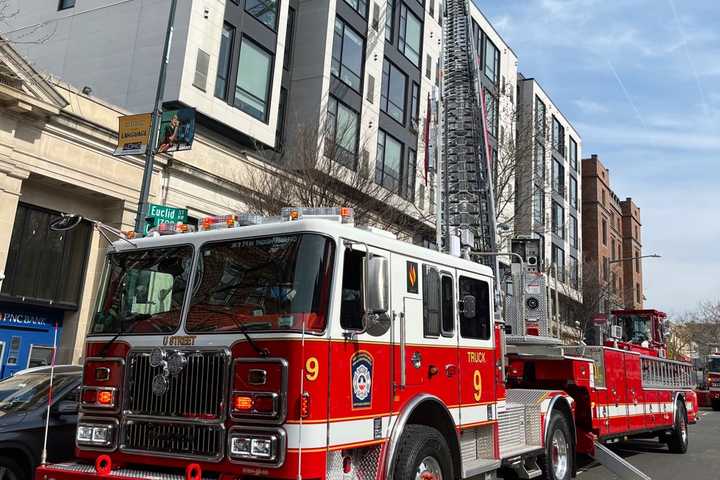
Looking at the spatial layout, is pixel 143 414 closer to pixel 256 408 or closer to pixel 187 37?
pixel 256 408

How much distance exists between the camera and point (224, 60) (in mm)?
20453

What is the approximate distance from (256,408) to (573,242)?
50.3 meters

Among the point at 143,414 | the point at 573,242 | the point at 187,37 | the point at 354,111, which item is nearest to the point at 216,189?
the point at 187,37

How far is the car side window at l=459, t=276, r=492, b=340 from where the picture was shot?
6.73 m

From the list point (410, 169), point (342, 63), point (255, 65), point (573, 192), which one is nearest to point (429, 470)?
point (255, 65)

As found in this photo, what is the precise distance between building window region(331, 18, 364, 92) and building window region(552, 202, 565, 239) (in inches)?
932

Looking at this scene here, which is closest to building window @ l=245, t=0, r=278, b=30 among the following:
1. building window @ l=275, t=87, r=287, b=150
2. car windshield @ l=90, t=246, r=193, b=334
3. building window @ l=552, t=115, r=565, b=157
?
building window @ l=275, t=87, r=287, b=150

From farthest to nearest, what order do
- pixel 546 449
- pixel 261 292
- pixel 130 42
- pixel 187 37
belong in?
1. pixel 130 42
2. pixel 187 37
3. pixel 546 449
4. pixel 261 292

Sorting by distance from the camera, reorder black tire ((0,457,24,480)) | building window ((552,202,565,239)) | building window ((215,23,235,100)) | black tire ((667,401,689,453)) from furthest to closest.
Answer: building window ((552,202,565,239))
building window ((215,23,235,100))
black tire ((667,401,689,453))
black tire ((0,457,24,480))

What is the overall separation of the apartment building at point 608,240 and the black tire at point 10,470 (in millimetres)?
38427

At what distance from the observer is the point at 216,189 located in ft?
62.6

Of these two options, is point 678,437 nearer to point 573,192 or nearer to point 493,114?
point 493,114

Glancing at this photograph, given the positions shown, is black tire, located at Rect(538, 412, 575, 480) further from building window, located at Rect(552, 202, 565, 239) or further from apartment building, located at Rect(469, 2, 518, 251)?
building window, located at Rect(552, 202, 565, 239)

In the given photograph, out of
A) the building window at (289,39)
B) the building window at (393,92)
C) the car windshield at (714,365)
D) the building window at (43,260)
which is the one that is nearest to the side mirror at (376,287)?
the building window at (43,260)
